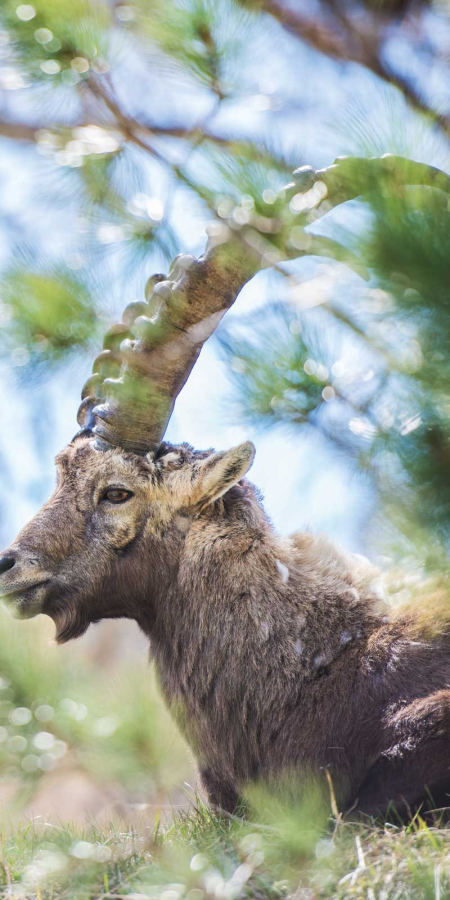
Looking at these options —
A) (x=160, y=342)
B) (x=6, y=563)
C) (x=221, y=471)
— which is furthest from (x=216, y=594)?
(x=160, y=342)

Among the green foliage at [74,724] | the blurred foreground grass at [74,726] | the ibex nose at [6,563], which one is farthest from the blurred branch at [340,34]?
the green foliage at [74,724]

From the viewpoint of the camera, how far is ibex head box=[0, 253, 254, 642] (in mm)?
4328

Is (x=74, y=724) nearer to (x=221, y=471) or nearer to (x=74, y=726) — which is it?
(x=74, y=726)

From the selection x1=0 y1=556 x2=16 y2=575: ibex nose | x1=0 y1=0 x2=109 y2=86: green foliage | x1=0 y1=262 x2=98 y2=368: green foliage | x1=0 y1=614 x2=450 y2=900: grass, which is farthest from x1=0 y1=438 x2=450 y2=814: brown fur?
x1=0 y1=0 x2=109 y2=86: green foliage

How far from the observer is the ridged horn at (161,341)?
434 centimetres

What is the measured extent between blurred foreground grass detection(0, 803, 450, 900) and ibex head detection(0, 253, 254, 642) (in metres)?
1.20

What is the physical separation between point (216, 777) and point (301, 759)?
55 cm

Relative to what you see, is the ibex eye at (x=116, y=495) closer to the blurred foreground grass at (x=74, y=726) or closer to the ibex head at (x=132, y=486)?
the ibex head at (x=132, y=486)

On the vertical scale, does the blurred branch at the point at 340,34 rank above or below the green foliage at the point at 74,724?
above

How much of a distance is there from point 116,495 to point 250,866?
6.71 ft

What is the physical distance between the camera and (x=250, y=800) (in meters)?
3.93

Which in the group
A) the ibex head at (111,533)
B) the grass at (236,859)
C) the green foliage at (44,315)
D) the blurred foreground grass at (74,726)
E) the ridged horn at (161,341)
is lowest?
the blurred foreground grass at (74,726)

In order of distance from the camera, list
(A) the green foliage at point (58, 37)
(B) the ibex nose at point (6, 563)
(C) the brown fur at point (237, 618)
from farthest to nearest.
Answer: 1. (B) the ibex nose at point (6, 563)
2. (A) the green foliage at point (58, 37)
3. (C) the brown fur at point (237, 618)

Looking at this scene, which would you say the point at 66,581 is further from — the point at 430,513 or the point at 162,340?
the point at 430,513
